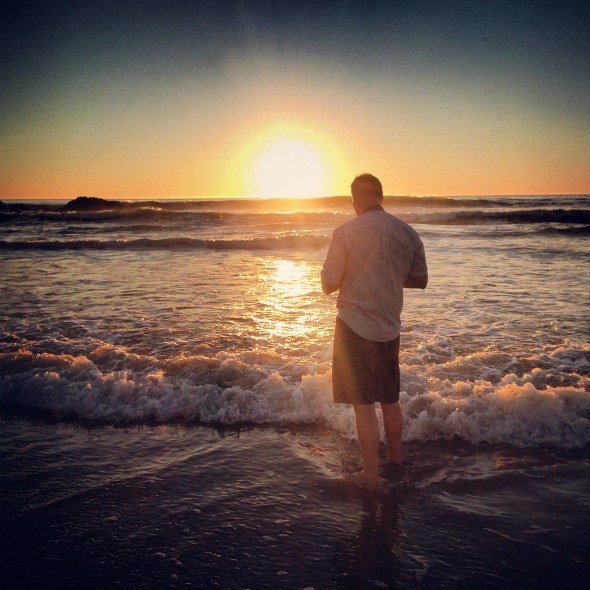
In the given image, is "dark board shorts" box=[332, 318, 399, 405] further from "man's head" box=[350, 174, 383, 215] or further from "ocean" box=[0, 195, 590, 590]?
"man's head" box=[350, 174, 383, 215]

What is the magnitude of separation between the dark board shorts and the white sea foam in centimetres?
107

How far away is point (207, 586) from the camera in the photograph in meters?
2.50

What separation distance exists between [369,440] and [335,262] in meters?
1.34

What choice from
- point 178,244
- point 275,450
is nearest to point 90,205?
point 178,244

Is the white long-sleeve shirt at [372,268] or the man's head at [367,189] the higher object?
the man's head at [367,189]

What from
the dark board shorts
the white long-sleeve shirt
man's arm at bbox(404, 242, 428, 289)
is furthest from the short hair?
the dark board shorts

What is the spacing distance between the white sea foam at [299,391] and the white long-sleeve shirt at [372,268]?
59.1 inches

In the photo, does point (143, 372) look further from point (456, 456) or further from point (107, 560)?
point (456, 456)

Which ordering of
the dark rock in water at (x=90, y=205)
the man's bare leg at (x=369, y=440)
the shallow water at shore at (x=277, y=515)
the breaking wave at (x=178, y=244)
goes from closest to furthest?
the shallow water at shore at (x=277, y=515)
the man's bare leg at (x=369, y=440)
the breaking wave at (x=178, y=244)
the dark rock in water at (x=90, y=205)

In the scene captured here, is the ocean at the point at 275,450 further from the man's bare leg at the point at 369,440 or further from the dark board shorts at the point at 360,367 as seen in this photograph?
the dark board shorts at the point at 360,367

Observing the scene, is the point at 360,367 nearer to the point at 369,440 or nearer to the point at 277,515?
the point at 369,440

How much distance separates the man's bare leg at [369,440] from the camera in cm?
340

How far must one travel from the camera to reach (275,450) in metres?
4.01

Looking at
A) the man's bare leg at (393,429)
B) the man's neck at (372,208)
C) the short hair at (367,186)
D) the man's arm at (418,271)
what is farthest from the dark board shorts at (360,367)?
the short hair at (367,186)
